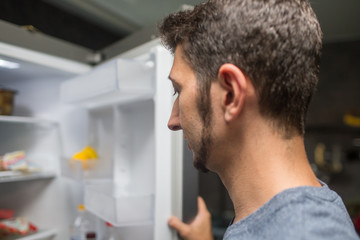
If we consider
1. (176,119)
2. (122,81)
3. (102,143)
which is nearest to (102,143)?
(102,143)

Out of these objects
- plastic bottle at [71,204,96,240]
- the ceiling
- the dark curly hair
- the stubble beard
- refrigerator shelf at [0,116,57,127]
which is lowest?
plastic bottle at [71,204,96,240]

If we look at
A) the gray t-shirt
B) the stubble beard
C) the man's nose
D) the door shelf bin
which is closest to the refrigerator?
the door shelf bin

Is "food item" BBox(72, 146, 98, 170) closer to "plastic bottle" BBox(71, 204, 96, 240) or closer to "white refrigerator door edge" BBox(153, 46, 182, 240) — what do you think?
"plastic bottle" BBox(71, 204, 96, 240)

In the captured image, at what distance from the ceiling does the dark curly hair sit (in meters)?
0.75

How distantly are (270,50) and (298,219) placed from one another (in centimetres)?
31

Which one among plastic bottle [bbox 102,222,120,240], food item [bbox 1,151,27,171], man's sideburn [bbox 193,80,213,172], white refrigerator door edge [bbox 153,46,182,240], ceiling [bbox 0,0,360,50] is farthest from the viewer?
ceiling [bbox 0,0,360,50]

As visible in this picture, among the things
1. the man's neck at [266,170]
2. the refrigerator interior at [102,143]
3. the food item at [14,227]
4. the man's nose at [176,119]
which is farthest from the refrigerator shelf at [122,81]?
the food item at [14,227]

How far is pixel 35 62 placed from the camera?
115 cm

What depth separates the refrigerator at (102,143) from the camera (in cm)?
95

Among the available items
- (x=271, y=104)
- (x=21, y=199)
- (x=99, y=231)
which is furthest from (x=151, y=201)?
(x=21, y=199)

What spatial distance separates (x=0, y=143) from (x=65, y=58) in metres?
0.56

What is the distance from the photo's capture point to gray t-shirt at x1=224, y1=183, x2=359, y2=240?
45cm

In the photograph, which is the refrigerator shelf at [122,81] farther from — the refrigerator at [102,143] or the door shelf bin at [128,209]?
the door shelf bin at [128,209]

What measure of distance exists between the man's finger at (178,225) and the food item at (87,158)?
51cm
